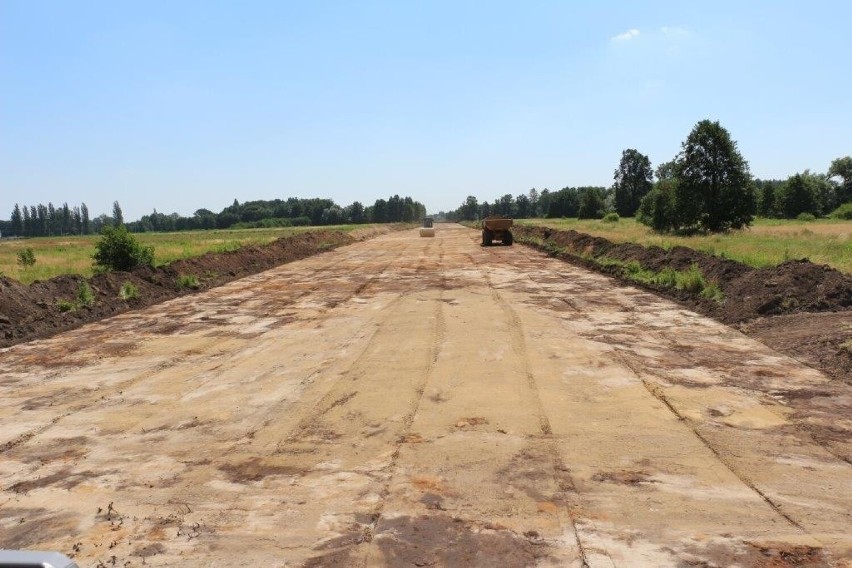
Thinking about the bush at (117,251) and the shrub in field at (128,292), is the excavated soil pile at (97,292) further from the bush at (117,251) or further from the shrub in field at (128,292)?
the bush at (117,251)

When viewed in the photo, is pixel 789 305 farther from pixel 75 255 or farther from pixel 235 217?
pixel 235 217

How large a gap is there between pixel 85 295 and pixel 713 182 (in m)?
34.0

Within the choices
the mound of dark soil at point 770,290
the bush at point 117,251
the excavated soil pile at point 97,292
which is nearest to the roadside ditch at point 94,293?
the excavated soil pile at point 97,292

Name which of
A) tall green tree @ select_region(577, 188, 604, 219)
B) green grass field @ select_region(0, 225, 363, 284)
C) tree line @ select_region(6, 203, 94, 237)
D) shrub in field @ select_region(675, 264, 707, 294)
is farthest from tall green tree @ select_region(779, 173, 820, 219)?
tree line @ select_region(6, 203, 94, 237)

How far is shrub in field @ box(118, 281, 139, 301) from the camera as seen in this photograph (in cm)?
1604

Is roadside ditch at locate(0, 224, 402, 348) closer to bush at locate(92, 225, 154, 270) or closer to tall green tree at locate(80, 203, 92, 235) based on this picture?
bush at locate(92, 225, 154, 270)

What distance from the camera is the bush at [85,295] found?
580 inches

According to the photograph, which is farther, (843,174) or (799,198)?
(843,174)

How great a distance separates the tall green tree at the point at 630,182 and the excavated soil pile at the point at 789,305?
302 feet

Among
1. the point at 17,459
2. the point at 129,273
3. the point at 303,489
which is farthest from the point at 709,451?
the point at 129,273

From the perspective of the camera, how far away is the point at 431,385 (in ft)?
25.2

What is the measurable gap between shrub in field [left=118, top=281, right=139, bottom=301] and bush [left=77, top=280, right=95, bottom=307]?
0.79 meters

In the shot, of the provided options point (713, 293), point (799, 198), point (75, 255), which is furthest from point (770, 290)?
point (799, 198)

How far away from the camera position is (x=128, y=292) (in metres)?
16.4
